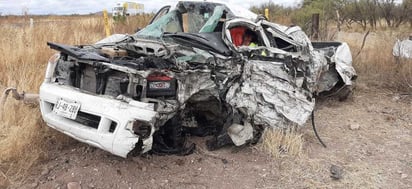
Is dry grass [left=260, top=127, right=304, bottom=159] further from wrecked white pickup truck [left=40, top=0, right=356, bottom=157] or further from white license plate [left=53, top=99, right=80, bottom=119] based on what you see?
white license plate [left=53, top=99, right=80, bottom=119]

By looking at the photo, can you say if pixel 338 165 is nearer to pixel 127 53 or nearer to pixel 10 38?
pixel 127 53

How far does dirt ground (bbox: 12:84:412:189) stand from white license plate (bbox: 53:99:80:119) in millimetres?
555

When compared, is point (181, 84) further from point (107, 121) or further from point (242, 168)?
point (242, 168)

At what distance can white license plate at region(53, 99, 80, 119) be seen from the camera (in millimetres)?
3521

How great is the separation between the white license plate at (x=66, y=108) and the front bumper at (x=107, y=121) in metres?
0.04

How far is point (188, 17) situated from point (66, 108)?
2.74 meters

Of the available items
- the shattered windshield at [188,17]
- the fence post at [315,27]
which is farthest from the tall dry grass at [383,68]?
the shattered windshield at [188,17]

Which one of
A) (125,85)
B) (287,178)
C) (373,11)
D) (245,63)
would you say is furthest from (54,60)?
(373,11)

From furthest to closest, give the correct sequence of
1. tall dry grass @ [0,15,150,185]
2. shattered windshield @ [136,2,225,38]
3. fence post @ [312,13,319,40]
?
fence post @ [312,13,319,40], shattered windshield @ [136,2,225,38], tall dry grass @ [0,15,150,185]

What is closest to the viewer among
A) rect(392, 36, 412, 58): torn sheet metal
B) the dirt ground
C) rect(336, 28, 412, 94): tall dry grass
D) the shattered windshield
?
the dirt ground

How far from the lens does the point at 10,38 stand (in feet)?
24.3

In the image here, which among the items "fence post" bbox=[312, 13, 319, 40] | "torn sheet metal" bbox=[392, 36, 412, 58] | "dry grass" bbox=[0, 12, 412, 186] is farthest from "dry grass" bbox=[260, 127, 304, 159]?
"fence post" bbox=[312, 13, 319, 40]

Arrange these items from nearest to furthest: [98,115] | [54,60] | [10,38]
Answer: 1. [98,115]
2. [54,60]
3. [10,38]

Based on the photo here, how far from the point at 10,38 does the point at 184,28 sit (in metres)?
3.78
